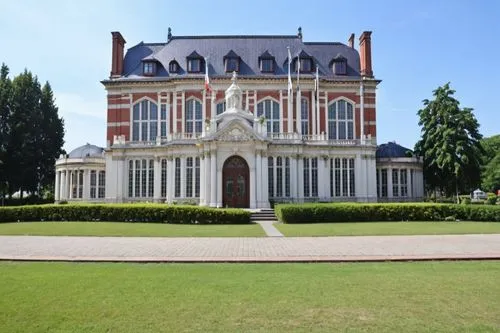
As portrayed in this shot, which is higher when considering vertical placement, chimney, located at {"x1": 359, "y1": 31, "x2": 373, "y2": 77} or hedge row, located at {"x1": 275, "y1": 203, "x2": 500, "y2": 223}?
chimney, located at {"x1": 359, "y1": 31, "x2": 373, "y2": 77}

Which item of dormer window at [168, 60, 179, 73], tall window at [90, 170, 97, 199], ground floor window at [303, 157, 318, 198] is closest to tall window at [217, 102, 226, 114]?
dormer window at [168, 60, 179, 73]

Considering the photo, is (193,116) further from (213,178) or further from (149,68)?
(213,178)

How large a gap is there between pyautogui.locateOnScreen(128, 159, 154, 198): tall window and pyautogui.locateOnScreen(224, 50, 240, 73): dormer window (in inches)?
565

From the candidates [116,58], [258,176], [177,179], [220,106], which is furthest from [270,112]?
[116,58]

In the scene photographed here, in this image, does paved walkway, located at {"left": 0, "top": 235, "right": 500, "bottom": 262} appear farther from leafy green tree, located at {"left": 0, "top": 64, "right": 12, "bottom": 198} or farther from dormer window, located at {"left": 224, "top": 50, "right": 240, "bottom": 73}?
leafy green tree, located at {"left": 0, "top": 64, "right": 12, "bottom": 198}

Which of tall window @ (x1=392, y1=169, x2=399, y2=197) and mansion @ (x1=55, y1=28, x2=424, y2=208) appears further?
tall window @ (x1=392, y1=169, x2=399, y2=197)

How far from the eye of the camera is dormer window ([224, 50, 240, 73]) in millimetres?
47844

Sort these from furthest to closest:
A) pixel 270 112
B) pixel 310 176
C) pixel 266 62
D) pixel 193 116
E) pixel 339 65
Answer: pixel 339 65 → pixel 266 62 → pixel 270 112 → pixel 193 116 → pixel 310 176

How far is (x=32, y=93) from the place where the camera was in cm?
5297

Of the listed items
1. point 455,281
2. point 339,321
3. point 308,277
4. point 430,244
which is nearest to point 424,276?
point 455,281

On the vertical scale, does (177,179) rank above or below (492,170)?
below

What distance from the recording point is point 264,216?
33469 millimetres

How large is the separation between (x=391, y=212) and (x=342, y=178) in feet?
38.2

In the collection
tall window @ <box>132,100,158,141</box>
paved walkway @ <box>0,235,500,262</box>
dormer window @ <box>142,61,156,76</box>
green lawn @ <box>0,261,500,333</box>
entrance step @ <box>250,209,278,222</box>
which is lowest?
paved walkway @ <box>0,235,500,262</box>
